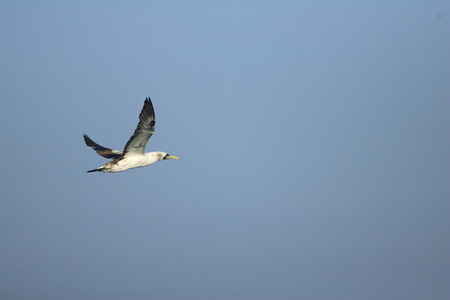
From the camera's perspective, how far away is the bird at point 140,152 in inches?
1441

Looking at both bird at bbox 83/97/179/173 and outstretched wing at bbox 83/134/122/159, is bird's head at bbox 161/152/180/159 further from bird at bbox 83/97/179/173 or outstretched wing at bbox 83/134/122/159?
outstretched wing at bbox 83/134/122/159

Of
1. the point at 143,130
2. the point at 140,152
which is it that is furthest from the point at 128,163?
the point at 143,130

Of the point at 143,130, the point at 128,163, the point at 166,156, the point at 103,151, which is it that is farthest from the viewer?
the point at 103,151

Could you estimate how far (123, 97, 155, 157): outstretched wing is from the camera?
36500 mm

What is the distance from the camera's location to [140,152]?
3869 centimetres

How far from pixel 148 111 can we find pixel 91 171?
546 cm

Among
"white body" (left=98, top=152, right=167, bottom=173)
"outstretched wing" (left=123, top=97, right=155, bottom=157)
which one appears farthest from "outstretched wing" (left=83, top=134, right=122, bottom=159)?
"outstretched wing" (left=123, top=97, right=155, bottom=157)

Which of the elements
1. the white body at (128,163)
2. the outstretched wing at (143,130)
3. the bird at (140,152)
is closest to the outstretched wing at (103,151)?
the bird at (140,152)

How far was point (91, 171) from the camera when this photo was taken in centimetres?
3778

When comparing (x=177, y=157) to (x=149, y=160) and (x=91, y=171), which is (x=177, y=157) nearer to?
(x=149, y=160)

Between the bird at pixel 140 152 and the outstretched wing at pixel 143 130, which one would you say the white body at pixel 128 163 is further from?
the outstretched wing at pixel 143 130

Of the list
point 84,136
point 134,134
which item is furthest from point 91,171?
point 84,136

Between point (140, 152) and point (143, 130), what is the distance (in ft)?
7.51

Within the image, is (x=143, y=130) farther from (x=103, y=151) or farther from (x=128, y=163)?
(x=103, y=151)
